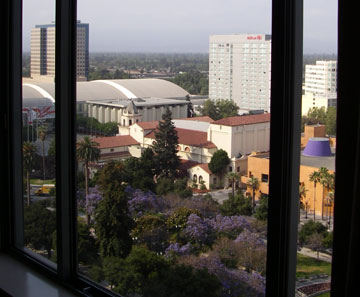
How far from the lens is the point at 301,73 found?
1401 millimetres

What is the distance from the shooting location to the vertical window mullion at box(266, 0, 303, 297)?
1379mm

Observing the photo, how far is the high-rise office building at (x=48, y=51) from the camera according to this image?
241 cm

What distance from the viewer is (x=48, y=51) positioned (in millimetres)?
2611

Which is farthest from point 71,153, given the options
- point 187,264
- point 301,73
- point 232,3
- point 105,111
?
point 301,73

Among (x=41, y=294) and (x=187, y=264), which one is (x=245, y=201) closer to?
(x=187, y=264)

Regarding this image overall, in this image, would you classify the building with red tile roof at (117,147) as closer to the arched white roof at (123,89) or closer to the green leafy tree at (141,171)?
the green leafy tree at (141,171)

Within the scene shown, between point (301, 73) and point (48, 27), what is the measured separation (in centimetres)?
161

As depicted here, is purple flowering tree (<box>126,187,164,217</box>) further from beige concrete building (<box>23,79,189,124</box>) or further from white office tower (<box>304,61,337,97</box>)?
white office tower (<box>304,61,337,97</box>)

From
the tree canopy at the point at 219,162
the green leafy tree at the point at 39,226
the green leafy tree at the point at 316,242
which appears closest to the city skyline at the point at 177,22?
the tree canopy at the point at 219,162

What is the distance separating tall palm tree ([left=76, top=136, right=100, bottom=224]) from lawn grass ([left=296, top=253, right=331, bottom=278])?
1.28 m

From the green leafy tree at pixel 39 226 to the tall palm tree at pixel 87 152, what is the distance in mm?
407
